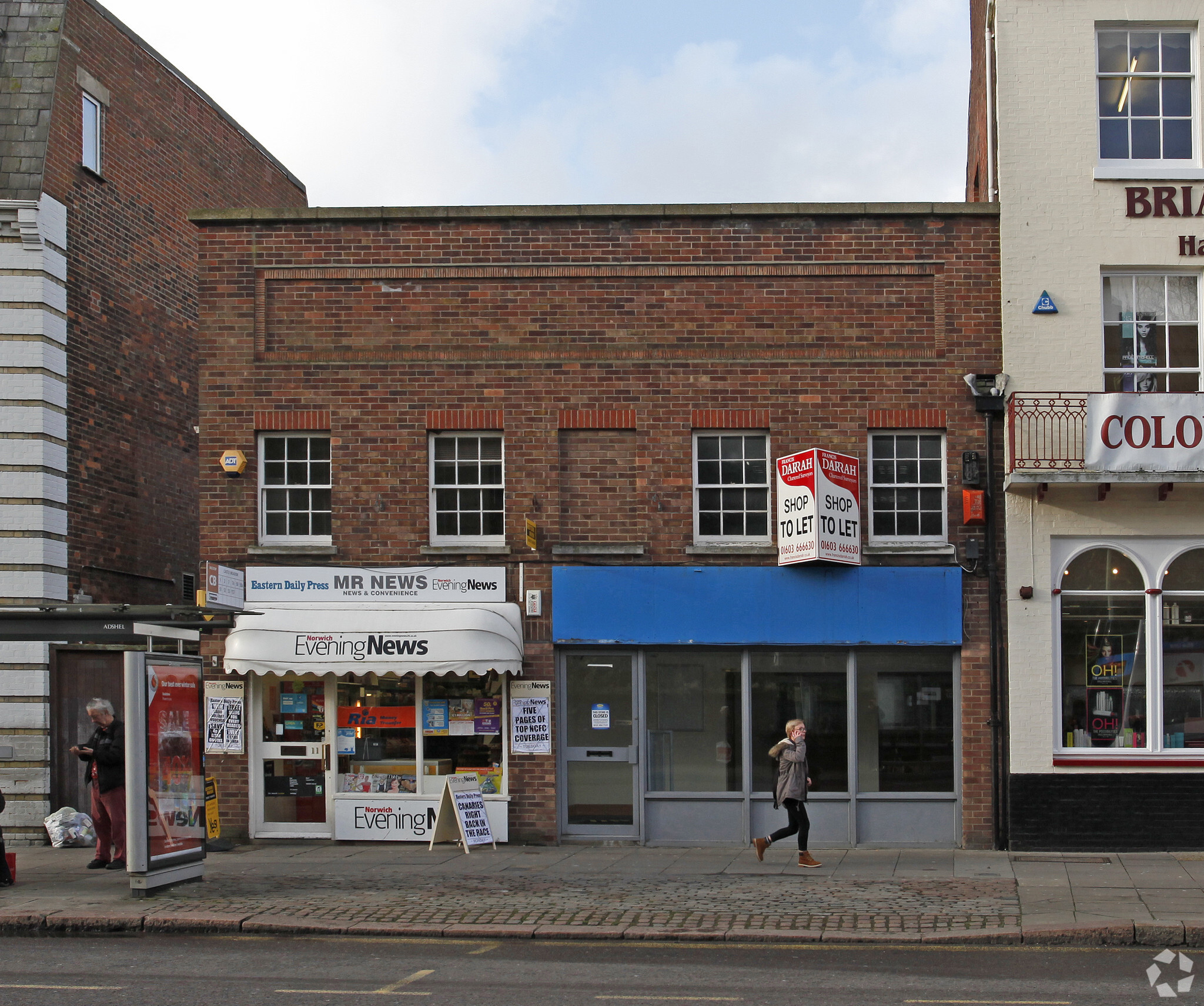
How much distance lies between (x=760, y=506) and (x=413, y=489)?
14.2 ft

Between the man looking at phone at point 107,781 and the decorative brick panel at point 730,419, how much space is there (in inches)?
296

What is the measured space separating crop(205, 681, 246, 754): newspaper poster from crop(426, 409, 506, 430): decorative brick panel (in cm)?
412

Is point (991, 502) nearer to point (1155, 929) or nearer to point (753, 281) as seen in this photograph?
point (753, 281)

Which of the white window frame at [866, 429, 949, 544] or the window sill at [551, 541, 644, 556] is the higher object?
the white window frame at [866, 429, 949, 544]

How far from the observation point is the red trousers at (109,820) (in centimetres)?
1400

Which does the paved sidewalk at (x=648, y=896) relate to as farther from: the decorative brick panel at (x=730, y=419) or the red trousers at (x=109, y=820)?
the decorative brick panel at (x=730, y=419)

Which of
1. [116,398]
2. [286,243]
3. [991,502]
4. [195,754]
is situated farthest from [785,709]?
[116,398]

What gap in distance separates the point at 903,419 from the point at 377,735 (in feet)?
24.9

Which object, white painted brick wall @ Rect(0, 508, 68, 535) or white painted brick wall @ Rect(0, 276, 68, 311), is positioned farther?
white painted brick wall @ Rect(0, 276, 68, 311)

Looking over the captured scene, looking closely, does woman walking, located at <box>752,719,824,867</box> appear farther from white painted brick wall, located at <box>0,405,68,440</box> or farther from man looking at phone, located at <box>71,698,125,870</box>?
white painted brick wall, located at <box>0,405,68,440</box>

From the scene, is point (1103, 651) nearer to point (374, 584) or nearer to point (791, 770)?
point (791, 770)

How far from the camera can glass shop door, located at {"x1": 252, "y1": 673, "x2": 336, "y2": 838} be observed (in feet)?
53.7

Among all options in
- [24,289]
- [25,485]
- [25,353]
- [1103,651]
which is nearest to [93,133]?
[24,289]

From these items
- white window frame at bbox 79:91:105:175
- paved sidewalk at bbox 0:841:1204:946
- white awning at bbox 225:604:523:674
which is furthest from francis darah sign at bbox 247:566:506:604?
white window frame at bbox 79:91:105:175
